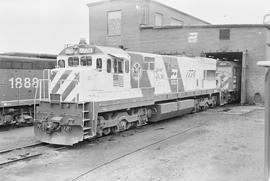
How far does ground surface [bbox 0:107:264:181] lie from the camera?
657 cm

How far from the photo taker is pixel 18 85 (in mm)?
12969

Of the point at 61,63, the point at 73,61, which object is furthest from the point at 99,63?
the point at 61,63

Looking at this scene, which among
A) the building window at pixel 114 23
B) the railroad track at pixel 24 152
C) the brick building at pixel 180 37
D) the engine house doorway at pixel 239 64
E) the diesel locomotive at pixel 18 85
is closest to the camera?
the railroad track at pixel 24 152

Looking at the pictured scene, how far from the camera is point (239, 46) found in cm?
2191

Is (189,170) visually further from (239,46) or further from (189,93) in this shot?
(239,46)

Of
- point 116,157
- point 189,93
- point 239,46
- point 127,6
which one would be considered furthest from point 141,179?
point 127,6

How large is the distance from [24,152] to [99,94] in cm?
263

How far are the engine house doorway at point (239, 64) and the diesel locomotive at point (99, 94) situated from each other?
9.81 meters

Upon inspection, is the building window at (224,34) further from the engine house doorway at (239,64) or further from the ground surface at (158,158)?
the ground surface at (158,158)

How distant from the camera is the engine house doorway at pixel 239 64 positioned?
2177cm

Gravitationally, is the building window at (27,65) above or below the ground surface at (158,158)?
above

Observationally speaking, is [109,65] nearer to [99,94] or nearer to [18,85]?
[99,94]

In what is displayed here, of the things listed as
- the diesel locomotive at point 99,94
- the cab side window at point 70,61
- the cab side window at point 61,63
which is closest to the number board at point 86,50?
the diesel locomotive at point 99,94

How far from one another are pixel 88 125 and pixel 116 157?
1.63 m
